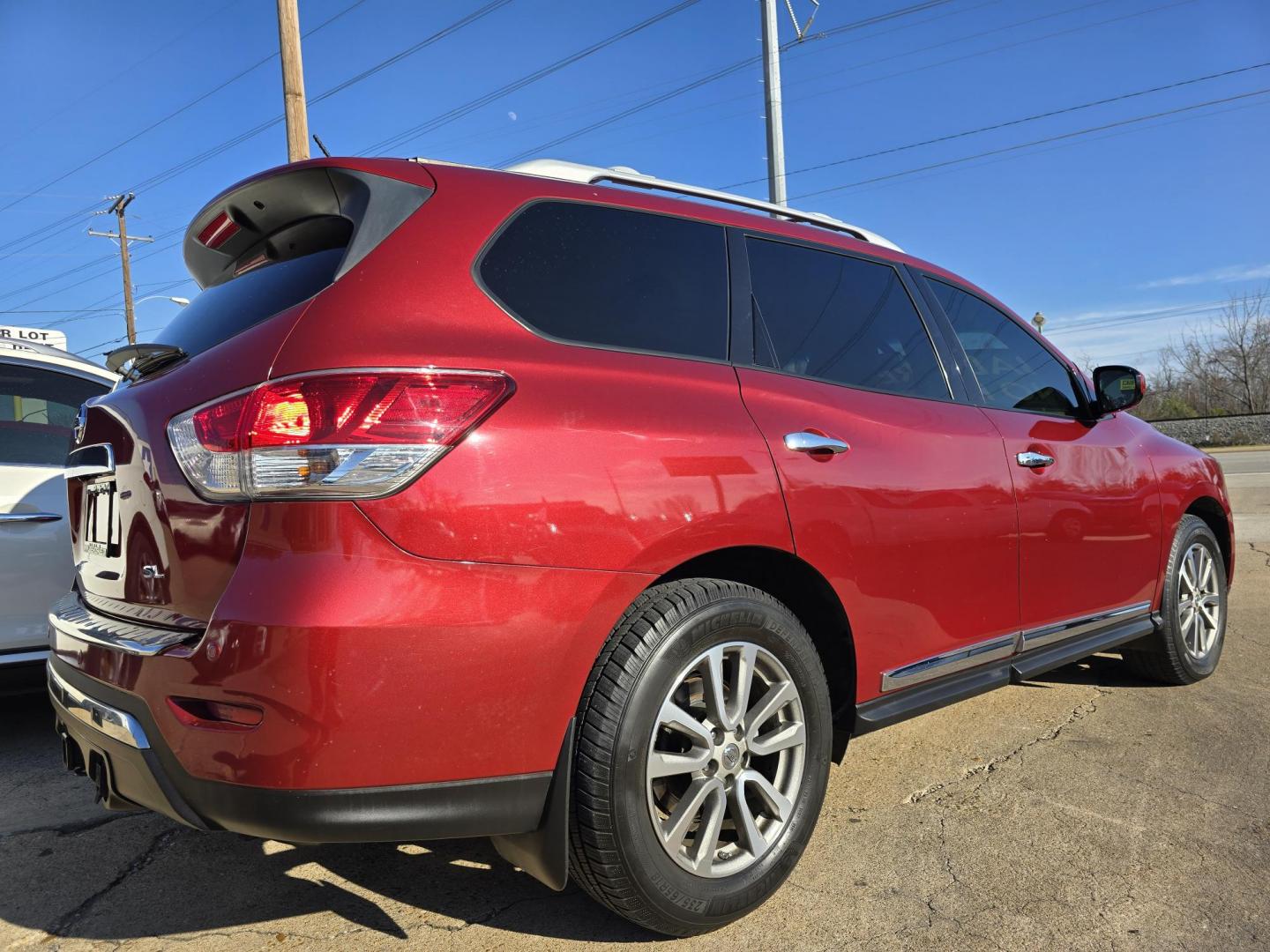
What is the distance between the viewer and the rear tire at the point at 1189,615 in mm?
4152

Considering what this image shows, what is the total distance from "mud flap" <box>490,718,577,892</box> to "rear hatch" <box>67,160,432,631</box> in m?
0.79

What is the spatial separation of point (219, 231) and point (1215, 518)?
469 cm

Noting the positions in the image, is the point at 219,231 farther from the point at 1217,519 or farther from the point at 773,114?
the point at 773,114

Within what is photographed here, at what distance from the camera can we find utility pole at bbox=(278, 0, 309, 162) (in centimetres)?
925

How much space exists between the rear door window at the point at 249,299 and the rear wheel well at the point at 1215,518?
4.10 m

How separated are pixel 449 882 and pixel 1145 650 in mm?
3372

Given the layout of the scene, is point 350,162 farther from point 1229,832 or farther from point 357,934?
point 1229,832

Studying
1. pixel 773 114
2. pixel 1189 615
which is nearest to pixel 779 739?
pixel 1189 615

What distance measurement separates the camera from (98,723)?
2.06 m

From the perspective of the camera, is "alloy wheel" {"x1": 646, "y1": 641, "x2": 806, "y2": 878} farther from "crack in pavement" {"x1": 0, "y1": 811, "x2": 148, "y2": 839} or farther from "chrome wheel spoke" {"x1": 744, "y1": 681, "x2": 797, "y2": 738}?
"crack in pavement" {"x1": 0, "y1": 811, "x2": 148, "y2": 839}

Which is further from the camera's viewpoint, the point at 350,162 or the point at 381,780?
the point at 350,162

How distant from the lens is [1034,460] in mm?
3309

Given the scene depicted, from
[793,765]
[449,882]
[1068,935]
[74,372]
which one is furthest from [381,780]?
[74,372]

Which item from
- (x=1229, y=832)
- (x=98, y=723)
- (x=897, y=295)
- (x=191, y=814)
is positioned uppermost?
(x=897, y=295)
